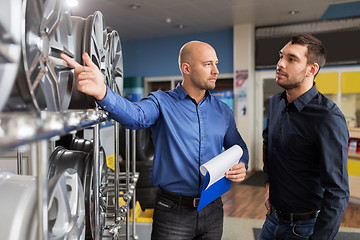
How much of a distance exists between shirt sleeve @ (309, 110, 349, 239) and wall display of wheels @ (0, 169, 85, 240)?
1085 millimetres

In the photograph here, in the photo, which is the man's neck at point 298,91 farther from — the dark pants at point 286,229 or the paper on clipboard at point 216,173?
the dark pants at point 286,229

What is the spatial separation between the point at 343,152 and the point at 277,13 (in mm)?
5377

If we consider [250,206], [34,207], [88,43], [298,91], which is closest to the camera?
[34,207]

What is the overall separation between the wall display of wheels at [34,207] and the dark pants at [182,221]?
2.42 ft

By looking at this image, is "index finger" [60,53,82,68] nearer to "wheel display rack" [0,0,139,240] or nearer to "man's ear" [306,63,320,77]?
"wheel display rack" [0,0,139,240]

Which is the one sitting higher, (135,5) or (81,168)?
(135,5)

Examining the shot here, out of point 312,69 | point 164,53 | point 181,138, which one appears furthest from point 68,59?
point 164,53

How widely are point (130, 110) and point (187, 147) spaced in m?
0.53

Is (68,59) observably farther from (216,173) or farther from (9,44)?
(216,173)

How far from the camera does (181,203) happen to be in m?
1.79

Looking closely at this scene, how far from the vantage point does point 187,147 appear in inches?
72.7

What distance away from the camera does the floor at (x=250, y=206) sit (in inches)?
169

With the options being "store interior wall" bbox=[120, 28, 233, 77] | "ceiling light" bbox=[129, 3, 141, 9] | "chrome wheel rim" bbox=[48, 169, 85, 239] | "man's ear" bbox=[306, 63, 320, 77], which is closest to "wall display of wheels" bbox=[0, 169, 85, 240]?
"chrome wheel rim" bbox=[48, 169, 85, 239]

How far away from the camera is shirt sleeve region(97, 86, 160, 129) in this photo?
123 cm
